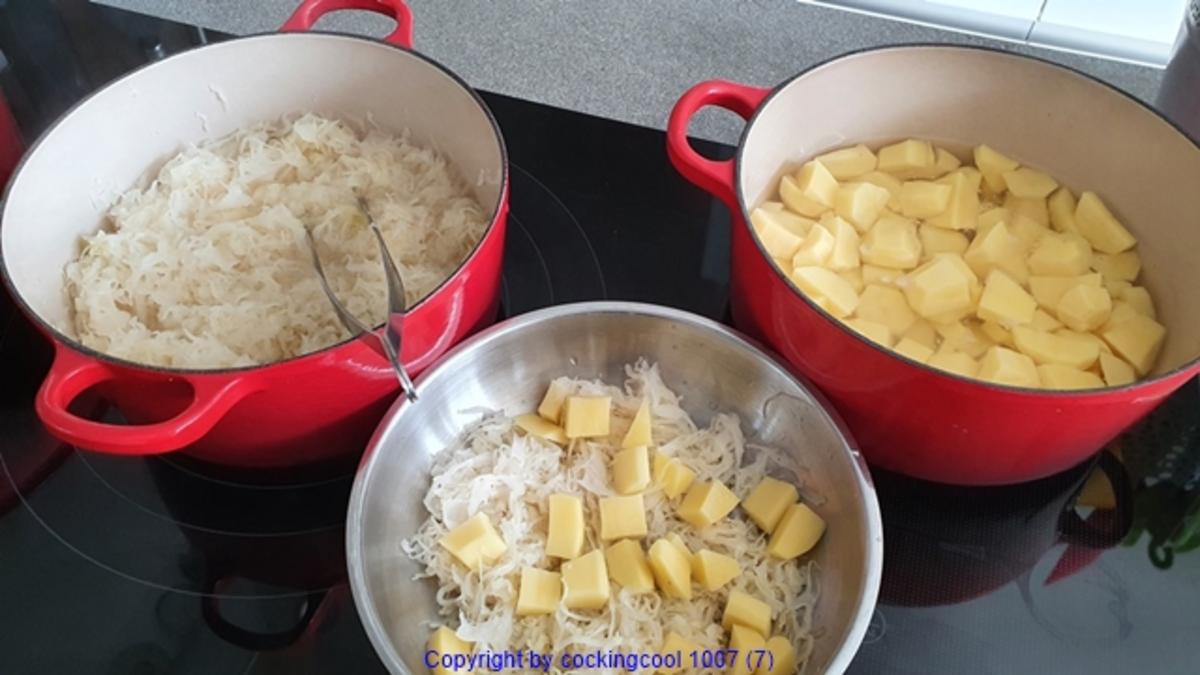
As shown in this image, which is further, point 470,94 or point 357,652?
point 470,94

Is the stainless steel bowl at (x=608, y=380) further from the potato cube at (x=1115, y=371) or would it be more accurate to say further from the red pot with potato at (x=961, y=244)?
the potato cube at (x=1115, y=371)

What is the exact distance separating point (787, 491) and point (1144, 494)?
0.38 meters

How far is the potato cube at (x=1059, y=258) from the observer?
103cm

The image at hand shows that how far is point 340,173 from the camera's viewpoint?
45.2 inches

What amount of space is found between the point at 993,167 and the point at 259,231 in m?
0.83

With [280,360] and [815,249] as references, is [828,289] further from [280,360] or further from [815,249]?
[280,360]

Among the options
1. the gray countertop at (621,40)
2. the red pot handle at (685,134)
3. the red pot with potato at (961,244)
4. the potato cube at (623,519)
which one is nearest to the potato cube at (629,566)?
the potato cube at (623,519)

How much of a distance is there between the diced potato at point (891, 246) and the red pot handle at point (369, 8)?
22.0 inches

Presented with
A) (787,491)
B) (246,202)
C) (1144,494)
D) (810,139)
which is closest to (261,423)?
(246,202)

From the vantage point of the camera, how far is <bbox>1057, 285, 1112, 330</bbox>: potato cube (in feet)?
3.21

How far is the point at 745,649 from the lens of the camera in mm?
859

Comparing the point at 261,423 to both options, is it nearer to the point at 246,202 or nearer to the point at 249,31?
the point at 246,202

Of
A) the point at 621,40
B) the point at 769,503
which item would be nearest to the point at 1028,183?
the point at 769,503

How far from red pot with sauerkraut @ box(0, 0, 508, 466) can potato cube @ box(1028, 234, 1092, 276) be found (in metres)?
0.56
